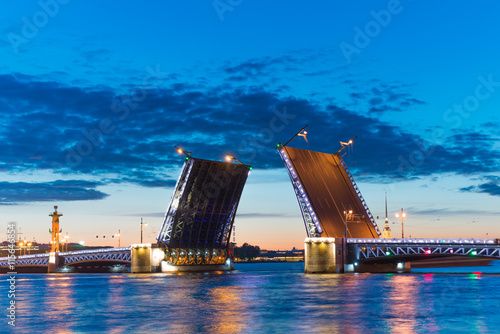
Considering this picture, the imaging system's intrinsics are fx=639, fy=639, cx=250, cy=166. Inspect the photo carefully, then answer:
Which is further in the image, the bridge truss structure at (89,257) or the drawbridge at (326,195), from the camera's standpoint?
the bridge truss structure at (89,257)

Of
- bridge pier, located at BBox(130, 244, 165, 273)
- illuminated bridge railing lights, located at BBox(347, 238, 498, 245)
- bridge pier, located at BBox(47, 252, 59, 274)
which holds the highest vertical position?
illuminated bridge railing lights, located at BBox(347, 238, 498, 245)

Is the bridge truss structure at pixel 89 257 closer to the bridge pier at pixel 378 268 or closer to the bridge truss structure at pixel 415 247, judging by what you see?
the bridge pier at pixel 378 268

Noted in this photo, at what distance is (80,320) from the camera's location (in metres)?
31.1

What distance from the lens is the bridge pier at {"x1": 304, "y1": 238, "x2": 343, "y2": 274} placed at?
81375mm

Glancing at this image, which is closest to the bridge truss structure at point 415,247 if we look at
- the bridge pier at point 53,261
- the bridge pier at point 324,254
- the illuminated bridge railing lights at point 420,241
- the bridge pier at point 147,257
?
the illuminated bridge railing lights at point 420,241

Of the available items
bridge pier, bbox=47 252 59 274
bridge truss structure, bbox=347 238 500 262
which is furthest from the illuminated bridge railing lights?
bridge pier, bbox=47 252 59 274

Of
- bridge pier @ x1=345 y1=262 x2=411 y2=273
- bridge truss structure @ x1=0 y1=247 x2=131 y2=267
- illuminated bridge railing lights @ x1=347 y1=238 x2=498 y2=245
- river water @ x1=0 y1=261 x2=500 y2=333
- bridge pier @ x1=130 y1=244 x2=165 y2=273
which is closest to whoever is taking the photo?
river water @ x1=0 y1=261 x2=500 y2=333

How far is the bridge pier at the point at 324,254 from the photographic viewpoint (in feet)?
267

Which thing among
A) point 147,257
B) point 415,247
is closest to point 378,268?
point 415,247

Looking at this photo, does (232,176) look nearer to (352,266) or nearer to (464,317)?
(352,266)

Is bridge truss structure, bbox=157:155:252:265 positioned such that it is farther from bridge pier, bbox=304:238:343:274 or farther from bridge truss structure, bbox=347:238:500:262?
Result: bridge truss structure, bbox=347:238:500:262

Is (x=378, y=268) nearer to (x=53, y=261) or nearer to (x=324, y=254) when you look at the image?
(x=324, y=254)

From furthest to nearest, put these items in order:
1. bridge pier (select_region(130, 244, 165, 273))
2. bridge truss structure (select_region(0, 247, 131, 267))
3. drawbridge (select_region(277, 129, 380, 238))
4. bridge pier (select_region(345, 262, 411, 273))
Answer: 1. bridge truss structure (select_region(0, 247, 131, 267))
2. bridge pier (select_region(130, 244, 165, 273))
3. bridge pier (select_region(345, 262, 411, 273))
4. drawbridge (select_region(277, 129, 380, 238))

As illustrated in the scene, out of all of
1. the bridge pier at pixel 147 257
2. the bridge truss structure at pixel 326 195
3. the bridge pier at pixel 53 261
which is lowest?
the bridge pier at pixel 53 261
